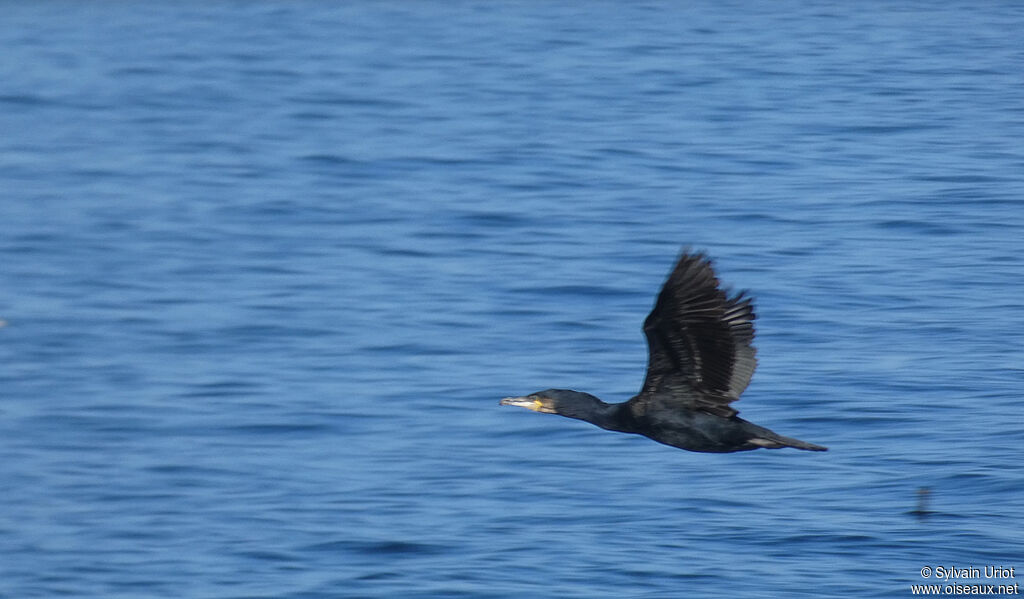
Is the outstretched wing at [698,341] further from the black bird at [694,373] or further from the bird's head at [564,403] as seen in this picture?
the bird's head at [564,403]

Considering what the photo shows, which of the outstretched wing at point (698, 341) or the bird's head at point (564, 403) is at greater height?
the outstretched wing at point (698, 341)

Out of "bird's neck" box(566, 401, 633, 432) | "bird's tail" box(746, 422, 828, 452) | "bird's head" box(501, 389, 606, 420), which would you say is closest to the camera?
"bird's tail" box(746, 422, 828, 452)

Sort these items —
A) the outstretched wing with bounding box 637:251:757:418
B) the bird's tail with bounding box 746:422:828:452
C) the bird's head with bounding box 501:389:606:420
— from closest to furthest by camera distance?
the outstretched wing with bounding box 637:251:757:418
the bird's tail with bounding box 746:422:828:452
the bird's head with bounding box 501:389:606:420

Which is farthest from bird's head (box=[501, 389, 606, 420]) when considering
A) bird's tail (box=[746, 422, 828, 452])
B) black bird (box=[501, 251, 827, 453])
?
bird's tail (box=[746, 422, 828, 452])

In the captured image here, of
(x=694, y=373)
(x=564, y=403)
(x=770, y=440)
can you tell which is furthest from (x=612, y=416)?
(x=770, y=440)

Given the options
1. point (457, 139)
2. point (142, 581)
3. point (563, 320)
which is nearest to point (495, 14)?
point (457, 139)

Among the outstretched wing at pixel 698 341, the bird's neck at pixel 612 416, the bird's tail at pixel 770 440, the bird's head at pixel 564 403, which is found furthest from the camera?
the bird's head at pixel 564 403

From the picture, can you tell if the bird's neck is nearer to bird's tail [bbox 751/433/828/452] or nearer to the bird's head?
the bird's head

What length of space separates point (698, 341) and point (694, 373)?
194 mm

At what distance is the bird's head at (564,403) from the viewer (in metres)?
7.40

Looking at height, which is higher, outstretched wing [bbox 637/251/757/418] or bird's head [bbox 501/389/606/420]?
outstretched wing [bbox 637/251/757/418]

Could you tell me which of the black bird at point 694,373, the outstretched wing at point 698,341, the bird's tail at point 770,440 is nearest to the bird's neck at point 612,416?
the black bird at point 694,373

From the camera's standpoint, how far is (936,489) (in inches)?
382

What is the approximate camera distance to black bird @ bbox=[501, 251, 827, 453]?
22.1ft
